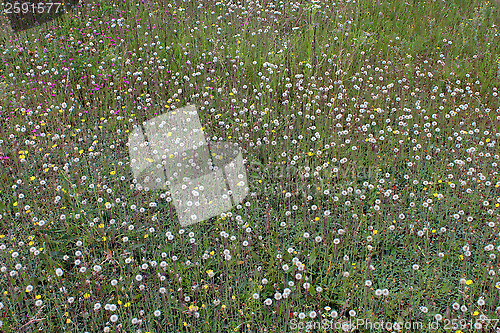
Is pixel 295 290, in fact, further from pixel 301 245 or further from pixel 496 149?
pixel 496 149

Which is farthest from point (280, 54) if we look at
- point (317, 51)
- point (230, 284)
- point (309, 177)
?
point (230, 284)

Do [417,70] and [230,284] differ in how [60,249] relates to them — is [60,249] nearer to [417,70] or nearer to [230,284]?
[230,284]

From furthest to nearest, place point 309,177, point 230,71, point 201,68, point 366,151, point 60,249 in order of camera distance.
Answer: point 230,71 → point 201,68 → point 366,151 → point 309,177 → point 60,249

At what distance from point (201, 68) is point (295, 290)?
4042 mm

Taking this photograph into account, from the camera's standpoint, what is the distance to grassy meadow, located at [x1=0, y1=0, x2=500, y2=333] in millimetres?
3961

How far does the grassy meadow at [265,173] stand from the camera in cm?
396

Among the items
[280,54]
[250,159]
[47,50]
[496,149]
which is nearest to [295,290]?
[250,159]

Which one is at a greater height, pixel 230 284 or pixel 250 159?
pixel 250 159

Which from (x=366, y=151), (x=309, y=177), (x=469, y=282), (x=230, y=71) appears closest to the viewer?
(x=469, y=282)

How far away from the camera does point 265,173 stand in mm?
5492

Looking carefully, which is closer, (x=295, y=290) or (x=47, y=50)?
(x=295, y=290)

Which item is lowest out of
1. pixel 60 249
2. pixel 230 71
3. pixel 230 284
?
pixel 230 284

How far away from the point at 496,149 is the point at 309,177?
8.16 ft

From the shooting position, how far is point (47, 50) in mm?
7383
